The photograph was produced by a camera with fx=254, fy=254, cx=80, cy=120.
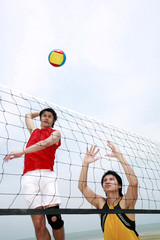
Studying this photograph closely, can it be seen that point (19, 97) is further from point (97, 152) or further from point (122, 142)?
point (122, 142)

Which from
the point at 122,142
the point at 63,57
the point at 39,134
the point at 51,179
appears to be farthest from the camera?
the point at 63,57

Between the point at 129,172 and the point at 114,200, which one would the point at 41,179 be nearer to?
the point at 114,200

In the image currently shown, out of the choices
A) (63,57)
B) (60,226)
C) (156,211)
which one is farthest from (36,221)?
Result: (63,57)

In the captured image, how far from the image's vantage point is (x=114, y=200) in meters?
3.05

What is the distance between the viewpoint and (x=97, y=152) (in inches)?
134

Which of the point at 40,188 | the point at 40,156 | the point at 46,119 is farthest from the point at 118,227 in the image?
the point at 46,119

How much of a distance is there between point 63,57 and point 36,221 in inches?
131

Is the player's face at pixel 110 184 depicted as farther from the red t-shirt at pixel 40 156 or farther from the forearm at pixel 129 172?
the red t-shirt at pixel 40 156

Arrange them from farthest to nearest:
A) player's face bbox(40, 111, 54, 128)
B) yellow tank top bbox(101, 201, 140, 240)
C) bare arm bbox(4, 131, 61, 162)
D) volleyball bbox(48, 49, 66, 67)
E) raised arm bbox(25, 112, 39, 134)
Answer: volleyball bbox(48, 49, 66, 67) < raised arm bbox(25, 112, 39, 134) < player's face bbox(40, 111, 54, 128) < bare arm bbox(4, 131, 61, 162) < yellow tank top bbox(101, 201, 140, 240)

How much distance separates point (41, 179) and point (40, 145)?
1.28 ft

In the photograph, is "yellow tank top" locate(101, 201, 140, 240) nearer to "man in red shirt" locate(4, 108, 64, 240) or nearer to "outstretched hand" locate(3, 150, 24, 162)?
"man in red shirt" locate(4, 108, 64, 240)

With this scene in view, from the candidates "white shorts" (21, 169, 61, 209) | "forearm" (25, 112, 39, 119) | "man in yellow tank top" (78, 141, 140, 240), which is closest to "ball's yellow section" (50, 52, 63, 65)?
"forearm" (25, 112, 39, 119)

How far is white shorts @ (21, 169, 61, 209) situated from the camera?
2799 mm

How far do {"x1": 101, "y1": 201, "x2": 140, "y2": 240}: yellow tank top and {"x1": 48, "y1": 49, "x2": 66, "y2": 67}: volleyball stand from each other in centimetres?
303
